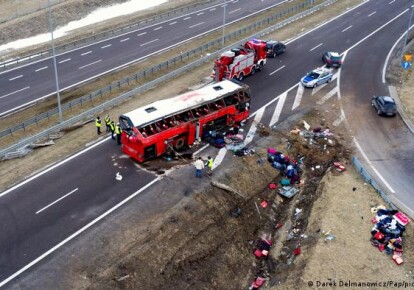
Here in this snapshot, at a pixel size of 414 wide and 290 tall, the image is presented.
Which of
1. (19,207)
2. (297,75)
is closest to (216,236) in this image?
(19,207)

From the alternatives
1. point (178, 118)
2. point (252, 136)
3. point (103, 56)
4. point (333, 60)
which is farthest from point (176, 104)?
point (103, 56)

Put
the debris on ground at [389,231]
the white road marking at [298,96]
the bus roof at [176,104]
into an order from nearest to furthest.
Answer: the debris on ground at [389,231] < the bus roof at [176,104] < the white road marking at [298,96]

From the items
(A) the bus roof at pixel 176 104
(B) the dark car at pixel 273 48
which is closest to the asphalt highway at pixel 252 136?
(B) the dark car at pixel 273 48

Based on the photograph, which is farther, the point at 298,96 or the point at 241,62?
the point at 241,62

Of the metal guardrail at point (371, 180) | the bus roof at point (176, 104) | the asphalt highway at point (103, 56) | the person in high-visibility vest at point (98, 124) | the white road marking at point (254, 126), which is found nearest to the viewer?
the metal guardrail at point (371, 180)

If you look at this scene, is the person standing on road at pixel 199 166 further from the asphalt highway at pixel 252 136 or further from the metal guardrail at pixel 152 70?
the metal guardrail at pixel 152 70

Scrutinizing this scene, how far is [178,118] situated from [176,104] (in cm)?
92

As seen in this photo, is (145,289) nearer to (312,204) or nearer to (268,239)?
(268,239)

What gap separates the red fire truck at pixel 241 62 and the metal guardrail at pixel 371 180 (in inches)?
563

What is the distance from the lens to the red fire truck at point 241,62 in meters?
39.5

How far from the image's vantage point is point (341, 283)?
67.1 ft

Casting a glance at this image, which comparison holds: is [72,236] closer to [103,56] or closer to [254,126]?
[254,126]

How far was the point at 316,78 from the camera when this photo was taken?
133ft

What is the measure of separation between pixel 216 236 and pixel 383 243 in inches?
325
